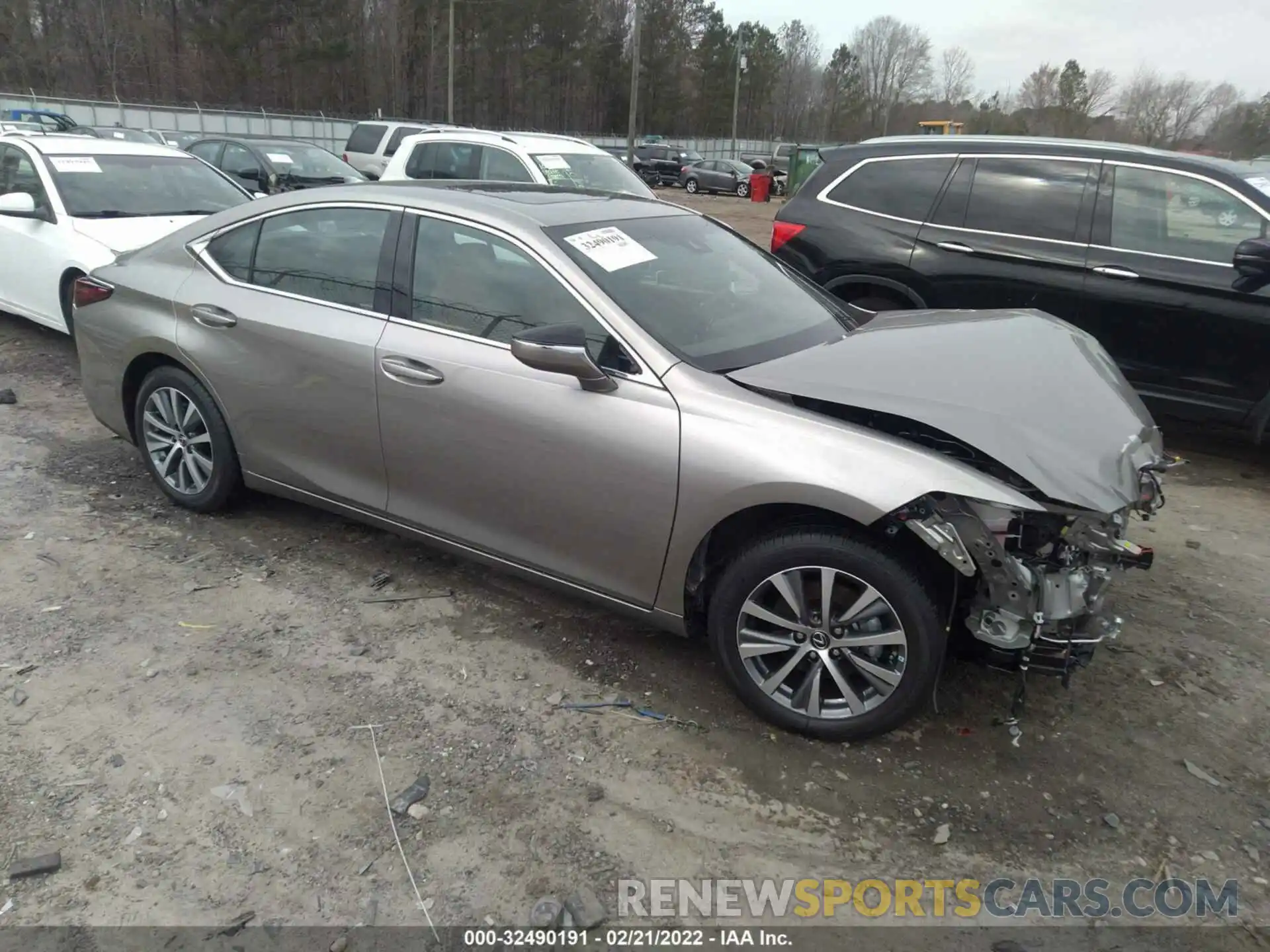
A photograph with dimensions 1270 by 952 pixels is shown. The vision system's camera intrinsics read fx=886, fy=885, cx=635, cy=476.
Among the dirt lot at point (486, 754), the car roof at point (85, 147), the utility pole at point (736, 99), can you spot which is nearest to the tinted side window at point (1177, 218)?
the dirt lot at point (486, 754)

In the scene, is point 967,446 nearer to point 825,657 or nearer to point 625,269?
point 825,657

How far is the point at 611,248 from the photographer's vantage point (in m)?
3.46

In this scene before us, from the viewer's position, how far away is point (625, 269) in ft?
11.1

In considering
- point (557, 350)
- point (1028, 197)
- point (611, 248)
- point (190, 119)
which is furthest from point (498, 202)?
point (190, 119)

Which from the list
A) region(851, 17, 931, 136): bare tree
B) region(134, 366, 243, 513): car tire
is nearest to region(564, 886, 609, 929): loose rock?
region(134, 366, 243, 513): car tire

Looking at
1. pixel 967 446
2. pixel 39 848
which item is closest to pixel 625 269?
pixel 967 446

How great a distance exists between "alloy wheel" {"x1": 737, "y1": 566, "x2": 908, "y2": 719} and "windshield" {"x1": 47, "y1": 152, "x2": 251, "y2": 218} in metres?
6.40

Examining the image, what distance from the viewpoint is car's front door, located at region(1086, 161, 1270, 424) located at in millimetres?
5180

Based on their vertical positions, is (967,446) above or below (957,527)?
above

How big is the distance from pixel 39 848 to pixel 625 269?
2612mm

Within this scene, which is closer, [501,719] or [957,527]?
[957,527]

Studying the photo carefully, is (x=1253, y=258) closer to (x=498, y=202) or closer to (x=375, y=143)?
(x=498, y=202)

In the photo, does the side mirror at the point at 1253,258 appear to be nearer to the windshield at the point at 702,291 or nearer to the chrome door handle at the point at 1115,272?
the chrome door handle at the point at 1115,272

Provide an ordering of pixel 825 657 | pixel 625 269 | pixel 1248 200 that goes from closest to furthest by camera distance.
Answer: pixel 825 657 < pixel 625 269 < pixel 1248 200
